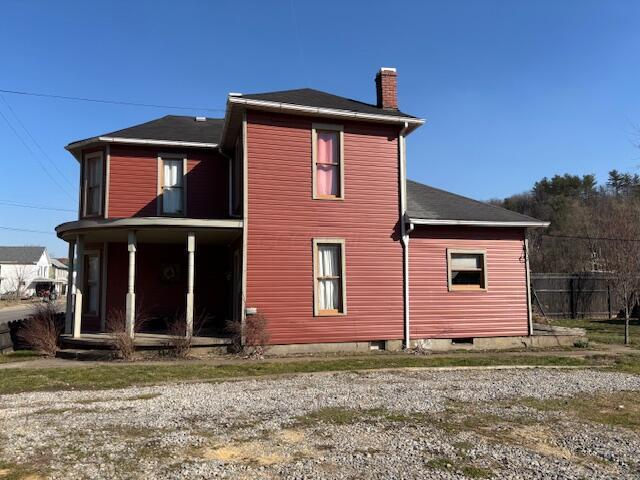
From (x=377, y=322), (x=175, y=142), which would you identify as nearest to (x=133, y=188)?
(x=175, y=142)

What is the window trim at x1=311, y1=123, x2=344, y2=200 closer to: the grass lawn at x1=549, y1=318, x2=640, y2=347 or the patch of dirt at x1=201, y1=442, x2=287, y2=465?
the patch of dirt at x1=201, y1=442, x2=287, y2=465

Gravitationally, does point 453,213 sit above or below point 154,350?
above

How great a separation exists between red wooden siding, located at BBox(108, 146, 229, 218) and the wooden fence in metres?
16.6

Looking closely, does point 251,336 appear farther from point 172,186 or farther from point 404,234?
point 172,186

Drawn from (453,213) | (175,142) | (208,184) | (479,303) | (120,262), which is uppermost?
(175,142)

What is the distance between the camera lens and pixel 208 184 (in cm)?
1638

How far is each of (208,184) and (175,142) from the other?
1565mm

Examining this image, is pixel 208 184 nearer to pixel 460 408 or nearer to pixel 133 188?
pixel 133 188

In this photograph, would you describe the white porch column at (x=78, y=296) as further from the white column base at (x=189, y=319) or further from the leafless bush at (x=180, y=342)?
the white column base at (x=189, y=319)

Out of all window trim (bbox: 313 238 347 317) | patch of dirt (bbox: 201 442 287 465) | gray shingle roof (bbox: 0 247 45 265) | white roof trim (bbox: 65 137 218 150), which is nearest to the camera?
patch of dirt (bbox: 201 442 287 465)

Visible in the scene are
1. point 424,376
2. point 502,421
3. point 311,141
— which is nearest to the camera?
point 502,421

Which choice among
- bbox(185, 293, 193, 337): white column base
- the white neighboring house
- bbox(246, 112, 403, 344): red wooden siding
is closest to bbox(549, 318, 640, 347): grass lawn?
bbox(246, 112, 403, 344): red wooden siding

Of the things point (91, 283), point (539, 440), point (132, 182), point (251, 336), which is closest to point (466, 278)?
point (251, 336)

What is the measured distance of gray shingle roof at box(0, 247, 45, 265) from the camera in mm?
72375
